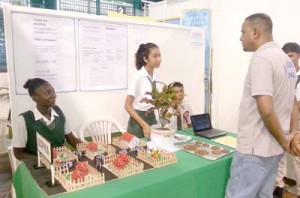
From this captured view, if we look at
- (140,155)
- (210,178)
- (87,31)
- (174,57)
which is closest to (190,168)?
(210,178)

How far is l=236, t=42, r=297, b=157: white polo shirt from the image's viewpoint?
127 centimetres

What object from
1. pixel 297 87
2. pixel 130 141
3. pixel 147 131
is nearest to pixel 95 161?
pixel 130 141

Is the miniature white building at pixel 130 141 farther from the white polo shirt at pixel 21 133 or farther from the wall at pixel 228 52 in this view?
the wall at pixel 228 52

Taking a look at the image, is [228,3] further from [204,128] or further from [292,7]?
[204,128]

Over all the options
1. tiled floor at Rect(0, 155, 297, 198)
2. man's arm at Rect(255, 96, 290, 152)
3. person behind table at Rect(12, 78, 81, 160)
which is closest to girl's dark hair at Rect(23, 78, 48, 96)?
person behind table at Rect(12, 78, 81, 160)

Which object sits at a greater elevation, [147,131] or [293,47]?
[293,47]

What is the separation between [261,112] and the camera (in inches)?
50.3

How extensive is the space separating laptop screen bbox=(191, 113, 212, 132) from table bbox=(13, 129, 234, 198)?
1.38ft

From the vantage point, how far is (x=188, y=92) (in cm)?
300

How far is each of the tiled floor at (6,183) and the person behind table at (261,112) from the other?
131 centimetres

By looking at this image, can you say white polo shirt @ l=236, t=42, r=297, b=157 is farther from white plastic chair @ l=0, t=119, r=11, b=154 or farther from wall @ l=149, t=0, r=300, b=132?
white plastic chair @ l=0, t=119, r=11, b=154

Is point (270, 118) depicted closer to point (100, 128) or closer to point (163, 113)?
point (163, 113)

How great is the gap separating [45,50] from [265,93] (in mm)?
1545

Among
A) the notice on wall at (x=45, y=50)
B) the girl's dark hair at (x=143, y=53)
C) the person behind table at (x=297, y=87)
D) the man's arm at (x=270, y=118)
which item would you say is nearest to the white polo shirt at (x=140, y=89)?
the girl's dark hair at (x=143, y=53)
